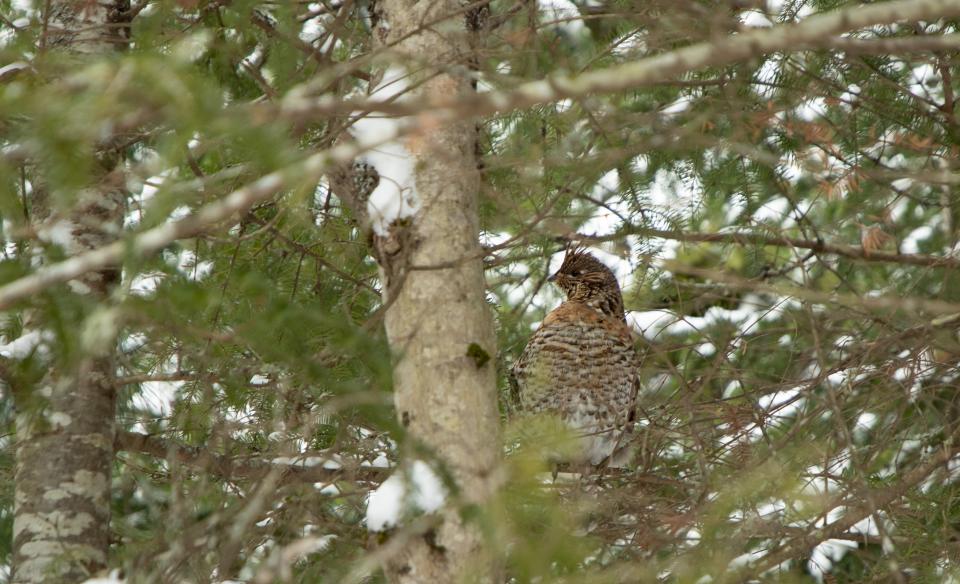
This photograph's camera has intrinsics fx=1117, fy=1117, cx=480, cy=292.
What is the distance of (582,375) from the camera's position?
6.02 metres

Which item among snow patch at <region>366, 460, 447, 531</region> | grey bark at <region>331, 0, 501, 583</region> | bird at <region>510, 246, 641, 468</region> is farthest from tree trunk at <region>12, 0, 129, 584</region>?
bird at <region>510, 246, 641, 468</region>

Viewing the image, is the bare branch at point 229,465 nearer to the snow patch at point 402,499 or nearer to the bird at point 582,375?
the snow patch at point 402,499

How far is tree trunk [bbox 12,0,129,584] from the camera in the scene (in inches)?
170

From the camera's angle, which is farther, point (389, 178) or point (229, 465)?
point (229, 465)

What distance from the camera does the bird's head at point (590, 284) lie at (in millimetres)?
6348

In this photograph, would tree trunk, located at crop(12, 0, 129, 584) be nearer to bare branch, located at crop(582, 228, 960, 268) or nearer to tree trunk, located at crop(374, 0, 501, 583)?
tree trunk, located at crop(374, 0, 501, 583)

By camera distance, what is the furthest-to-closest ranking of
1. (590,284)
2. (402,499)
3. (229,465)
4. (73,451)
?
(590,284) → (73,451) → (229,465) → (402,499)

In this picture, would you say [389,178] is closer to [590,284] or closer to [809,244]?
[809,244]

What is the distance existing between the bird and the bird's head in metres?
0.14

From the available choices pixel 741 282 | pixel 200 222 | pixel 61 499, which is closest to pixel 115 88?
pixel 200 222

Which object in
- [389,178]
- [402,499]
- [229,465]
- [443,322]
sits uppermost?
[389,178]

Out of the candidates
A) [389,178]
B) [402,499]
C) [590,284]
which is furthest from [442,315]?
[590,284]

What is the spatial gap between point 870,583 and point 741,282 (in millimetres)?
1901

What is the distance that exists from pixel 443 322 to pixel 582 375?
2.62 metres
